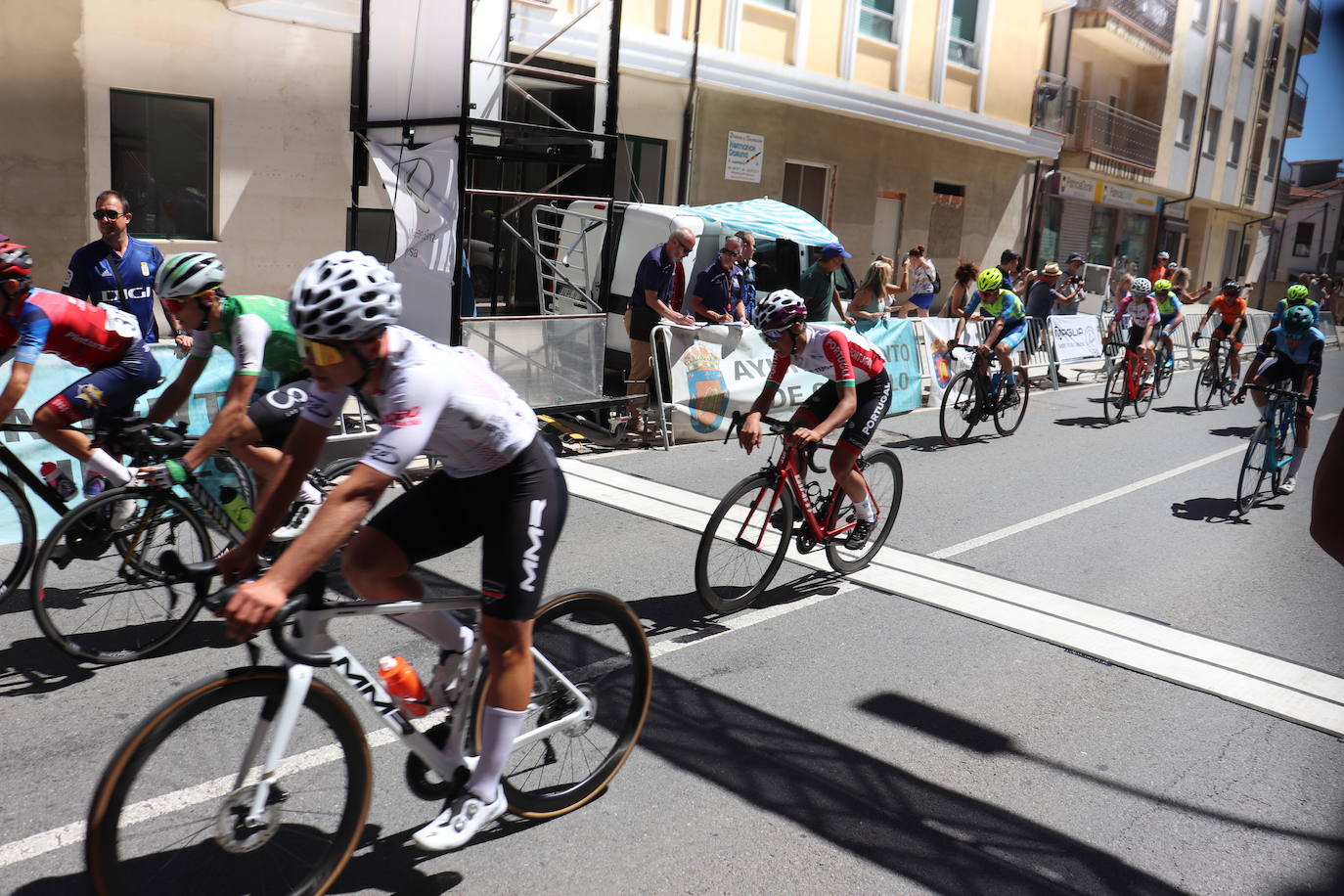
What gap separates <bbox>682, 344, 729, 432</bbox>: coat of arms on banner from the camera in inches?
434

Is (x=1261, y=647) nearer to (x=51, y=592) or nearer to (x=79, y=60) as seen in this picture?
(x=51, y=592)

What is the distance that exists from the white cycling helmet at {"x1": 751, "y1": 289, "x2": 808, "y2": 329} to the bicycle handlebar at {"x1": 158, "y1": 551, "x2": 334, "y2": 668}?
3.51m

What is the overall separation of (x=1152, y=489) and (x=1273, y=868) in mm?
7086

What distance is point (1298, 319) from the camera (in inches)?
374

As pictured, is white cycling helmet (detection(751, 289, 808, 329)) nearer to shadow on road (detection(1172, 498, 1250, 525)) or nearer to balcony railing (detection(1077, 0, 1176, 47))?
shadow on road (detection(1172, 498, 1250, 525))

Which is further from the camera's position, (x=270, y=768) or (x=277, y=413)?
(x=277, y=413)

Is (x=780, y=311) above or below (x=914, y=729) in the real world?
above

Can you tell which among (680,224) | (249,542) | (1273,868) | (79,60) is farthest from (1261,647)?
(79,60)

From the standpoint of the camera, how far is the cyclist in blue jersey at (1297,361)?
9580 mm

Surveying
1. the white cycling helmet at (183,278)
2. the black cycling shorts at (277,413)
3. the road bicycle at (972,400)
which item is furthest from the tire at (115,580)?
the road bicycle at (972,400)

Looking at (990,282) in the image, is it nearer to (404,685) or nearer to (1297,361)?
(1297,361)

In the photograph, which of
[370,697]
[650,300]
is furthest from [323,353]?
[650,300]

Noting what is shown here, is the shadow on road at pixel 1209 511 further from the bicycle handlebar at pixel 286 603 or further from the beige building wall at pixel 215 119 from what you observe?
the beige building wall at pixel 215 119

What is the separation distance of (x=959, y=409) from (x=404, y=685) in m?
9.66
